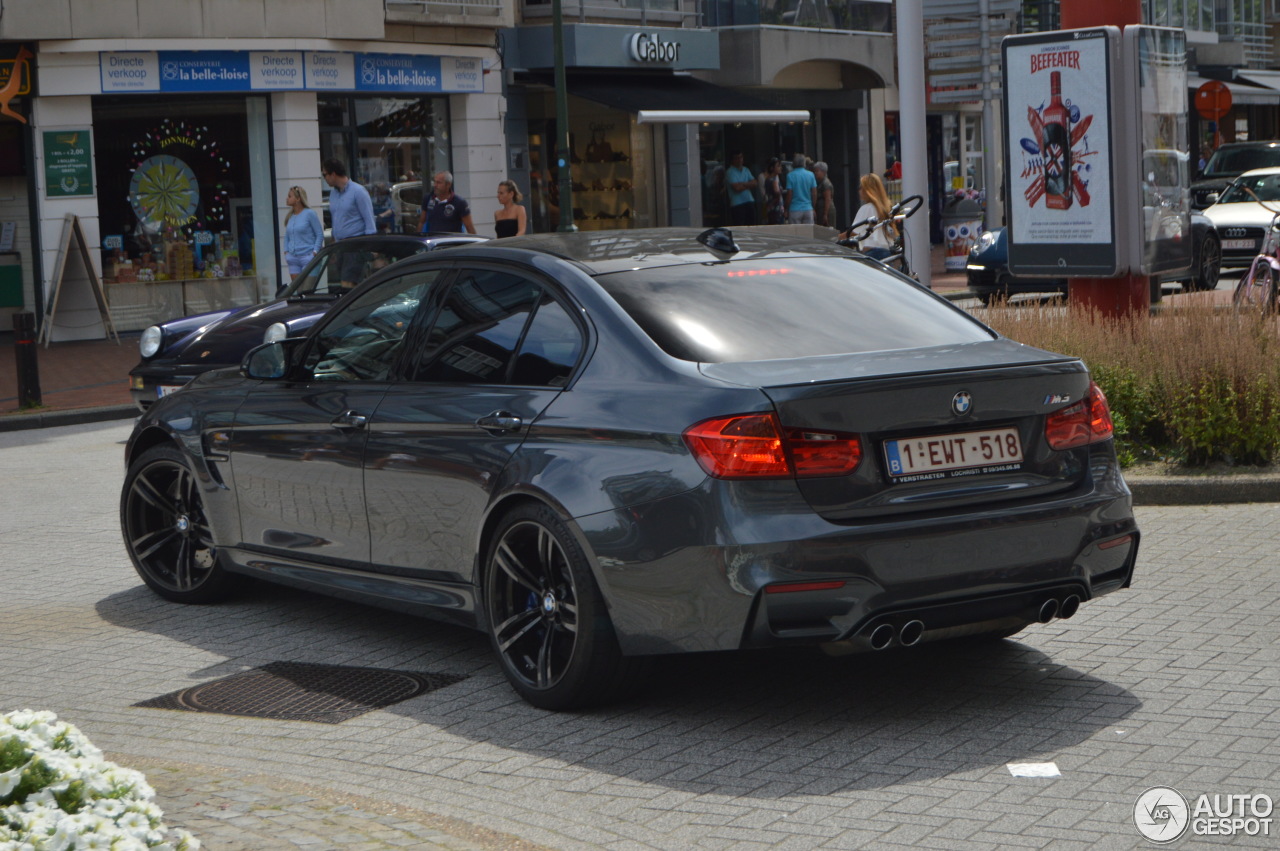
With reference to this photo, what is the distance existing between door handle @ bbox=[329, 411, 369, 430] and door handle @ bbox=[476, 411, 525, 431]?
0.71 meters

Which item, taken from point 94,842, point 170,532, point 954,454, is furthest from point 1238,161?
point 94,842

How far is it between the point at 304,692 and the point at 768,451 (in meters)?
2.00

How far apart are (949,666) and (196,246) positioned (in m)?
21.4

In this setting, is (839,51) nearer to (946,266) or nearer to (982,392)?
(946,266)

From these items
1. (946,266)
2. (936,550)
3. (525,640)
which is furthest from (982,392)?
(946,266)

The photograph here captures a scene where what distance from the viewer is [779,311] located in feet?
19.0

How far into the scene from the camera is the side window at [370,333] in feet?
21.3

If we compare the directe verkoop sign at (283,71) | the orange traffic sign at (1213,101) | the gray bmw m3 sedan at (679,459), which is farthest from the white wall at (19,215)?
the orange traffic sign at (1213,101)

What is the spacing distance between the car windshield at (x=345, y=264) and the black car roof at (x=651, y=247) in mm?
7046

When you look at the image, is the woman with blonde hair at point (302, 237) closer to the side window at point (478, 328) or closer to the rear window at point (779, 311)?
the side window at point (478, 328)

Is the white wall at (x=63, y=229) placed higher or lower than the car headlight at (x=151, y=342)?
higher

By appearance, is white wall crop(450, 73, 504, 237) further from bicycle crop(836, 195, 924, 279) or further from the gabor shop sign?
bicycle crop(836, 195, 924, 279)

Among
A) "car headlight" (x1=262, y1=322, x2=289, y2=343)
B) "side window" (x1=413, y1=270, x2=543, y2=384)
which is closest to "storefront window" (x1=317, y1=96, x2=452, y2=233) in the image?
"car headlight" (x1=262, y1=322, x2=289, y2=343)

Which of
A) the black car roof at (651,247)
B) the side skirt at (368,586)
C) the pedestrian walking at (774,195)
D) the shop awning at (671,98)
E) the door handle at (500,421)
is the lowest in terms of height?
the side skirt at (368,586)
